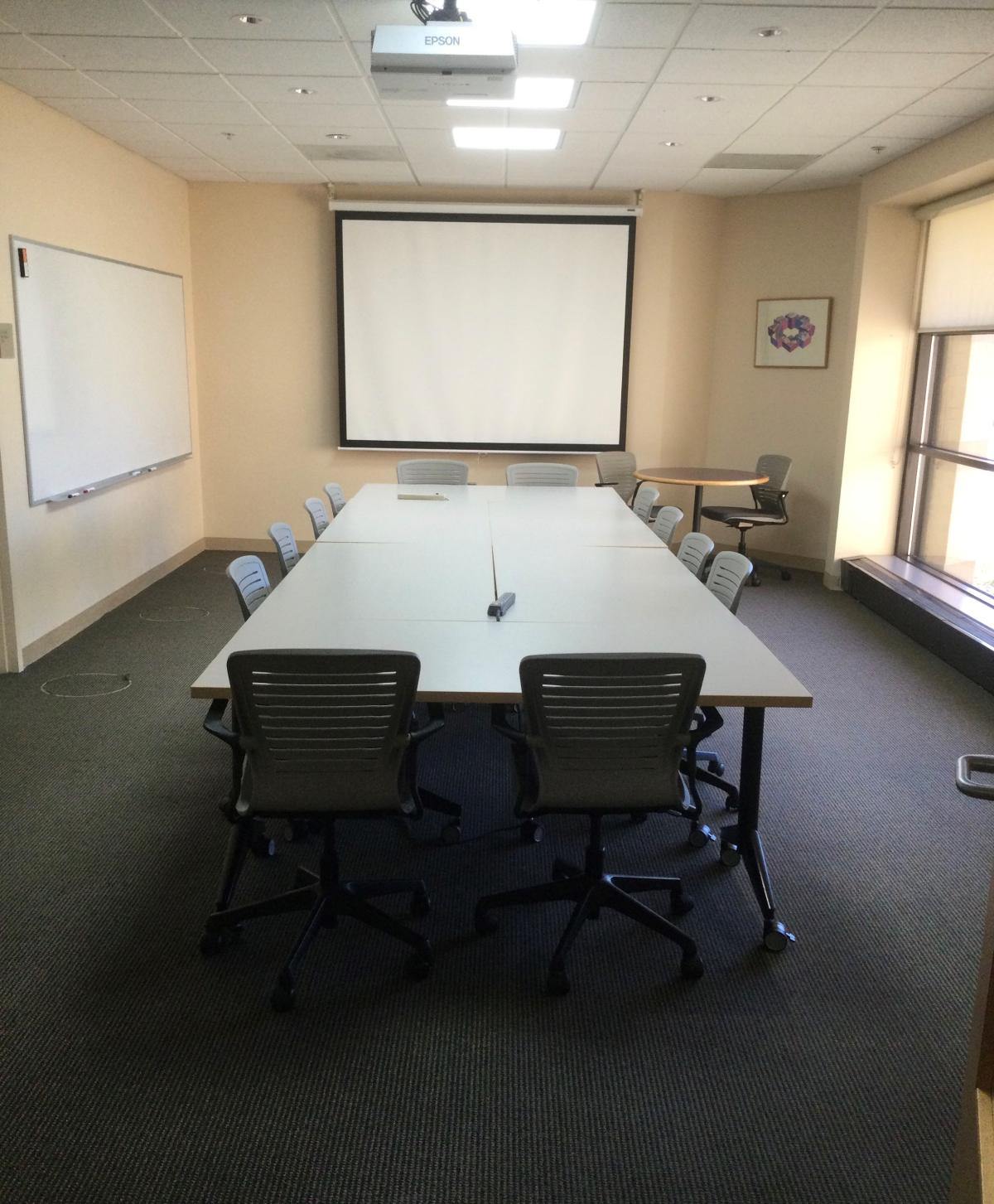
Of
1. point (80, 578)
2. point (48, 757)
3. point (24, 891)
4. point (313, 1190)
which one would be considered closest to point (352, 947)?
point (313, 1190)

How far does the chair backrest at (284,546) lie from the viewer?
14.4 feet

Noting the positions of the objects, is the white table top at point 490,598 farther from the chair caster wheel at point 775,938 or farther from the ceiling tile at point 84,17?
the ceiling tile at point 84,17

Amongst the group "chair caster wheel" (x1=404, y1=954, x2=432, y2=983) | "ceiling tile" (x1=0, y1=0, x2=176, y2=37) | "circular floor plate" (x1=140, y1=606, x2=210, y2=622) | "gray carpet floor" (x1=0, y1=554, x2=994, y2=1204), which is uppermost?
"ceiling tile" (x1=0, y1=0, x2=176, y2=37)

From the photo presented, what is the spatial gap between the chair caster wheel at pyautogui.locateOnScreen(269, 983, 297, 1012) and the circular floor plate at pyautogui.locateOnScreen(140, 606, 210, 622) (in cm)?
408

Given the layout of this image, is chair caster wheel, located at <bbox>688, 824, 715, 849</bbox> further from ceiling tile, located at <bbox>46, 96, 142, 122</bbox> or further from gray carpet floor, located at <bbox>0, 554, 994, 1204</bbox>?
ceiling tile, located at <bbox>46, 96, 142, 122</bbox>

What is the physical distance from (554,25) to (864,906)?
3522 mm

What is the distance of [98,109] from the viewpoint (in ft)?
17.9

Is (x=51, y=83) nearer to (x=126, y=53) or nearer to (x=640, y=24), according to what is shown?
(x=126, y=53)

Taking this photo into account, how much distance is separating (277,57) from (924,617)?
4.61 m

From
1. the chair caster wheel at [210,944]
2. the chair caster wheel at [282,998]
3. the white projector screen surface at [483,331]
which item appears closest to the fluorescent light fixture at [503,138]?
the white projector screen surface at [483,331]

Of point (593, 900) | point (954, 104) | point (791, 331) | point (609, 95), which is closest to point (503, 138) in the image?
point (609, 95)

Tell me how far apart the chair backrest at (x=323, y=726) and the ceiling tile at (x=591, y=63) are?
3.12m

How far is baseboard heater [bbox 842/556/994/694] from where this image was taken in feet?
17.6

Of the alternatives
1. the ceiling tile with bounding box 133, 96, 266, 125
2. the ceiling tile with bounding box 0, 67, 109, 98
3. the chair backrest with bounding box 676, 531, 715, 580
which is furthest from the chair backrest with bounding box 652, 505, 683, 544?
the ceiling tile with bounding box 0, 67, 109, 98
